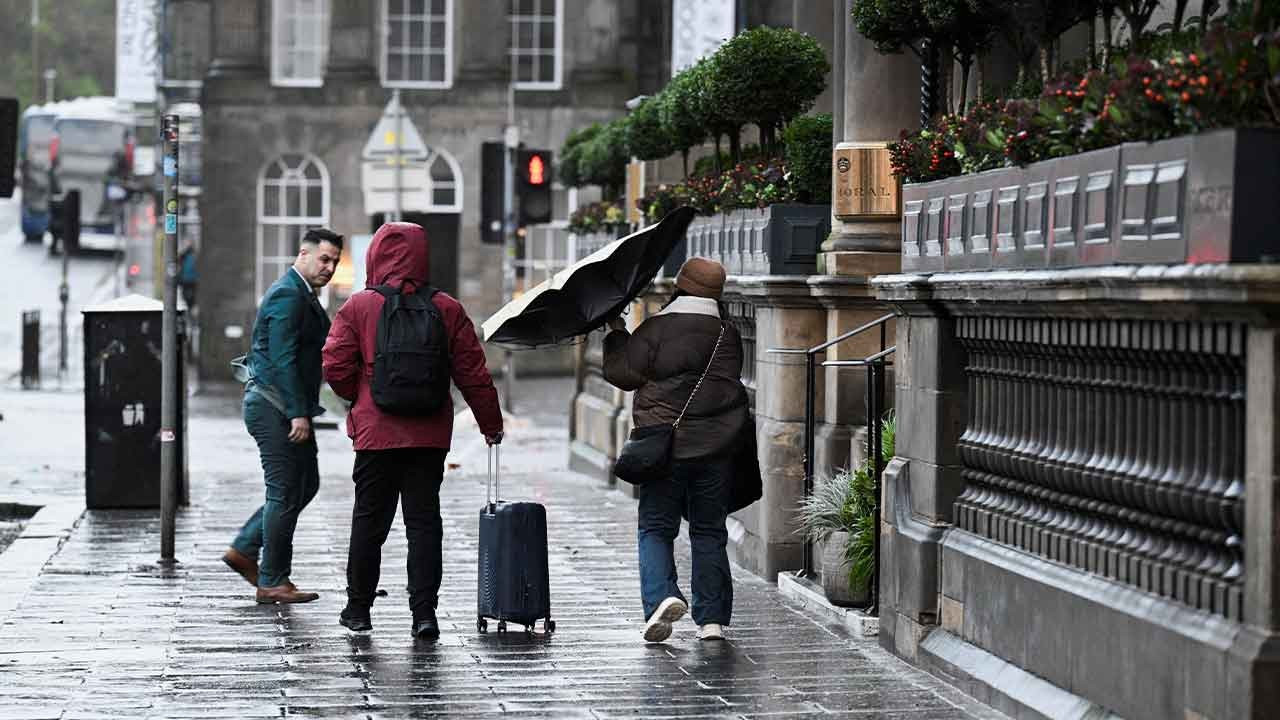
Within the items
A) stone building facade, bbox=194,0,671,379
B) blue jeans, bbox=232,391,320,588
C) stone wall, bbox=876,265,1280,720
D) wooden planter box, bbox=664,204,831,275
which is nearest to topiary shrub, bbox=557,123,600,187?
wooden planter box, bbox=664,204,831,275

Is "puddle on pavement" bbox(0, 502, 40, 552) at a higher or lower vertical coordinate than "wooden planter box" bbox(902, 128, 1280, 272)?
lower

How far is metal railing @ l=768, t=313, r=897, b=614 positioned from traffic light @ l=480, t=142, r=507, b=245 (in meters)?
18.5

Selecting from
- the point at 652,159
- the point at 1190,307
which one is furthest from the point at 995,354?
the point at 652,159

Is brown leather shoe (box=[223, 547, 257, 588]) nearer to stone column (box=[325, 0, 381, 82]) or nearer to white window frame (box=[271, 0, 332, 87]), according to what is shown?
stone column (box=[325, 0, 381, 82])

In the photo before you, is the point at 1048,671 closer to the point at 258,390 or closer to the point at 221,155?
the point at 258,390

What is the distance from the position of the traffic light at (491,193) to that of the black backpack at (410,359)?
21.0m

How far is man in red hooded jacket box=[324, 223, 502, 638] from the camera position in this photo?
10.9m

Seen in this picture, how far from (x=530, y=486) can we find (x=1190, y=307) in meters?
14.1

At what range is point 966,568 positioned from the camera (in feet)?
32.6

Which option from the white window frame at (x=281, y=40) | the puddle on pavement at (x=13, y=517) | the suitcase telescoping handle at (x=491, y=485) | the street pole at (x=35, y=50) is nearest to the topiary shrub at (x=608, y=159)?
the suitcase telescoping handle at (x=491, y=485)

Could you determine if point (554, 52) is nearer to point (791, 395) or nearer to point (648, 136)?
point (648, 136)

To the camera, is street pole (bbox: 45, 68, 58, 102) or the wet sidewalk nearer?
the wet sidewalk

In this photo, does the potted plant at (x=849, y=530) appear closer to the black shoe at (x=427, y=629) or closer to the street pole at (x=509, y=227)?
the black shoe at (x=427, y=629)

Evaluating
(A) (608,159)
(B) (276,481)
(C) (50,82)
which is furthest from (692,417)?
(C) (50,82)
